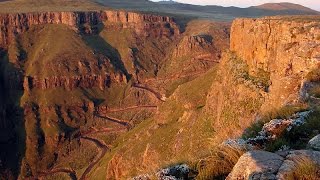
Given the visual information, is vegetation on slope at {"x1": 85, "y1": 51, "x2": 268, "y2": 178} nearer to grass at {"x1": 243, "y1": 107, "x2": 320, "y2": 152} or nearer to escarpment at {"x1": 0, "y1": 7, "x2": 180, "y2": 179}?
grass at {"x1": 243, "y1": 107, "x2": 320, "y2": 152}

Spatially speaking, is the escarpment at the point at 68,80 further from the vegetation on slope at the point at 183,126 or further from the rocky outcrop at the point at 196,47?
the vegetation on slope at the point at 183,126

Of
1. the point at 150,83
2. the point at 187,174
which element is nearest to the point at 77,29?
the point at 150,83

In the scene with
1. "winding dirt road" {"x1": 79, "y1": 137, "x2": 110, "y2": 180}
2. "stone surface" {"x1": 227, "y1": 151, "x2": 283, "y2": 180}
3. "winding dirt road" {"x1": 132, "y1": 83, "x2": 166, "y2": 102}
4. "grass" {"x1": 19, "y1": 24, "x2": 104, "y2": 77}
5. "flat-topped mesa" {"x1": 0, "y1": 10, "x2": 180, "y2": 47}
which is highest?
"stone surface" {"x1": 227, "y1": 151, "x2": 283, "y2": 180}

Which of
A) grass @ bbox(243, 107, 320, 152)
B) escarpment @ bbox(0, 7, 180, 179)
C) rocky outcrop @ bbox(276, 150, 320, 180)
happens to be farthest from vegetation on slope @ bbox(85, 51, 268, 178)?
escarpment @ bbox(0, 7, 180, 179)

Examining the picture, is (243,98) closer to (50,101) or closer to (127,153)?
(127,153)

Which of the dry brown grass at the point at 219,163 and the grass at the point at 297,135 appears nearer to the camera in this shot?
the dry brown grass at the point at 219,163

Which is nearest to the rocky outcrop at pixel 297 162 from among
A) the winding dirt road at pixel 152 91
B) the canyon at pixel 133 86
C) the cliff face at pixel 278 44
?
the canyon at pixel 133 86
